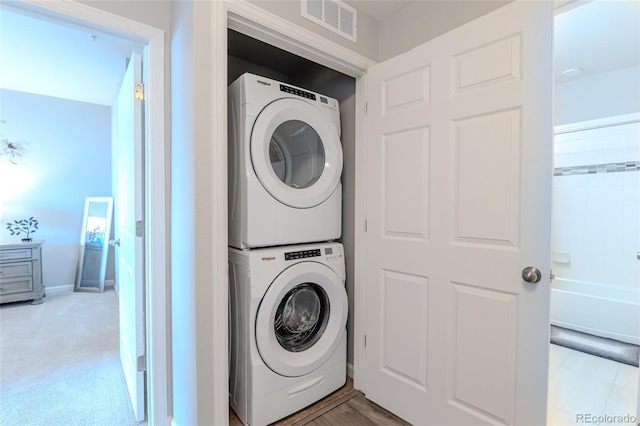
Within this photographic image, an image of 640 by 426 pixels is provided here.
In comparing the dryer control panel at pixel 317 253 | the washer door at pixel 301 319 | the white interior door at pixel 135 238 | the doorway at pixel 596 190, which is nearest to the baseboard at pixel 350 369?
the washer door at pixel 301 319

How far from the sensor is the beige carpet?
1644 millimetres

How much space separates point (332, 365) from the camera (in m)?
1.76

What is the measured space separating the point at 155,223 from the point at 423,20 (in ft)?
5.66

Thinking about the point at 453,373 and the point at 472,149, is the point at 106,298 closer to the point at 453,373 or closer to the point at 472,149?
the point at 453,373

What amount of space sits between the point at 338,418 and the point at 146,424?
100 centimetres

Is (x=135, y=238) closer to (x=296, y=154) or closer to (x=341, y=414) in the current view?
(x=296, y=154)

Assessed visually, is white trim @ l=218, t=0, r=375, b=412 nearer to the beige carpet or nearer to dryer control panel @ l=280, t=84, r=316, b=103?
dryer control panel @ l=280, t=84, r=316, b=103

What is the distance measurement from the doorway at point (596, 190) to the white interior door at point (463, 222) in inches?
46.9

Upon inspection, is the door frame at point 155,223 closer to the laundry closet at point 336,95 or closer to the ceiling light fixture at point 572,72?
the laundry closet at point 336,95

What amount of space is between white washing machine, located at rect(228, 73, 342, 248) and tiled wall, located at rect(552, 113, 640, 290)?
2.22 m

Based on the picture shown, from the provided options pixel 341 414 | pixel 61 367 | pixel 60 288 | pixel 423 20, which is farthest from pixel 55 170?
pixel 423 20

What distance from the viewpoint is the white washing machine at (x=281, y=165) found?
146 cm

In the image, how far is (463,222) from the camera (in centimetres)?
133

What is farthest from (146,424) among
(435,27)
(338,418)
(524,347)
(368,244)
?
(435,27)
